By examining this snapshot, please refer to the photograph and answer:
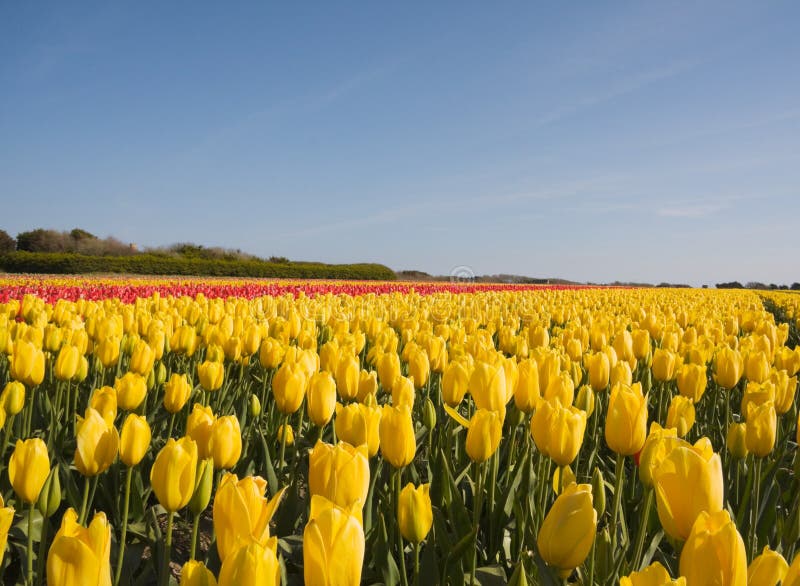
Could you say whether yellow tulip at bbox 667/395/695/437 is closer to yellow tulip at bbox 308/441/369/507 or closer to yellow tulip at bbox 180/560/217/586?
yellow tulip at bbox 308/441/369/507

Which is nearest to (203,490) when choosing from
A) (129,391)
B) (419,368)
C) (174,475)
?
(174,475)

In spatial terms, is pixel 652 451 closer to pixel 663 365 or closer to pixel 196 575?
pixel 196 575

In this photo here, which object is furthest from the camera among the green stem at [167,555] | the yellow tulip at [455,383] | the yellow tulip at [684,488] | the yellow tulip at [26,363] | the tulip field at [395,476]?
the yellow tulip at [26,363]

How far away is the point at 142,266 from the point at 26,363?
37.8m

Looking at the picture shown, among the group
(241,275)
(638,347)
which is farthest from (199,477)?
(241,275)

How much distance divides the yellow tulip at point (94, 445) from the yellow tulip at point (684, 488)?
141 cm

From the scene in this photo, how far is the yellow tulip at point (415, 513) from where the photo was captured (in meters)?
1.39

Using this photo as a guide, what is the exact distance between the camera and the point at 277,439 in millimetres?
2838

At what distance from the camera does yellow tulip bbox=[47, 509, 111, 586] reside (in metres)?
0.90

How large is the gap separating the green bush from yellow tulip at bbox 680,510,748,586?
3963 centimetres

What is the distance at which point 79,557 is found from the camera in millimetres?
911

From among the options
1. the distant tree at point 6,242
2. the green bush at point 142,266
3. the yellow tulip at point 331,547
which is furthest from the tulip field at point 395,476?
the distant tree at point 6,242

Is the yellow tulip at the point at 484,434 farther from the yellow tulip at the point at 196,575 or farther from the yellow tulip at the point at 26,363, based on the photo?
the yellow tulip at the point at 26,363

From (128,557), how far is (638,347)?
3.02 meters
